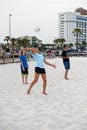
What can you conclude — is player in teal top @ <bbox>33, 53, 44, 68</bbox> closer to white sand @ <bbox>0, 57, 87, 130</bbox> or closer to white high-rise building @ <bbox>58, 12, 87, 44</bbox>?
white sand @ <bbox>0, 57, 87, 130</bbox>

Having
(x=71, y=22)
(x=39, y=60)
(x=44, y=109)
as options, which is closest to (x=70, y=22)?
(x=71, y=22)

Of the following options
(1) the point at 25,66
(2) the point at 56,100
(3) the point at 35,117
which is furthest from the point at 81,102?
(1) the point at 25,66

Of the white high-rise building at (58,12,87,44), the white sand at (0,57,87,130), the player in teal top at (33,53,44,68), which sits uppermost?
the white high-rise building at (58,12,87,44)

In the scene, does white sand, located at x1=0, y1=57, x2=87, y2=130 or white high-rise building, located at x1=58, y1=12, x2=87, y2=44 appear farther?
white high-rise building, located at x1=58, y1=12, x2=87, y2=44

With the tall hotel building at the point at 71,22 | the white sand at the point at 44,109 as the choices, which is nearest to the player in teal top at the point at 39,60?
the white sand at the point at 44,109

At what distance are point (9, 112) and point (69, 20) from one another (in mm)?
178241

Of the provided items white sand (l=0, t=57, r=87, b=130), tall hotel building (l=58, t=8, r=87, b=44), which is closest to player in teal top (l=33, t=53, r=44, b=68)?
white sand (l=0, t=57, r=87, b=130)

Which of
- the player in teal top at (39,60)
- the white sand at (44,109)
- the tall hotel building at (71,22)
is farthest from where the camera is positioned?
the tall hotel building at (71,22)

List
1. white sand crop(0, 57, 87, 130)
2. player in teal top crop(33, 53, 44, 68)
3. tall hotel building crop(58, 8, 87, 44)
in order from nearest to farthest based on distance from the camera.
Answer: white sand crop(0, 57, 87, 130)
player in teal top crop(33, 53, 44, 68)
tall hotel building crop(58, 8, 87, 44)

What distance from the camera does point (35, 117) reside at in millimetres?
6980

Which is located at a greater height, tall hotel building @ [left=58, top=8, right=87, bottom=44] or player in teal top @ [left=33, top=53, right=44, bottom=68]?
tall hotel building @ [left=58, top=8, right=87, bottom=44]

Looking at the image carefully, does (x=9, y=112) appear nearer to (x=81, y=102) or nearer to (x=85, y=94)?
(x=81, y=102)

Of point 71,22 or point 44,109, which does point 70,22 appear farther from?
point 44,109

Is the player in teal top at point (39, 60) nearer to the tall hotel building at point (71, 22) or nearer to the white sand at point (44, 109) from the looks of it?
the white sand at point (44, 109)
